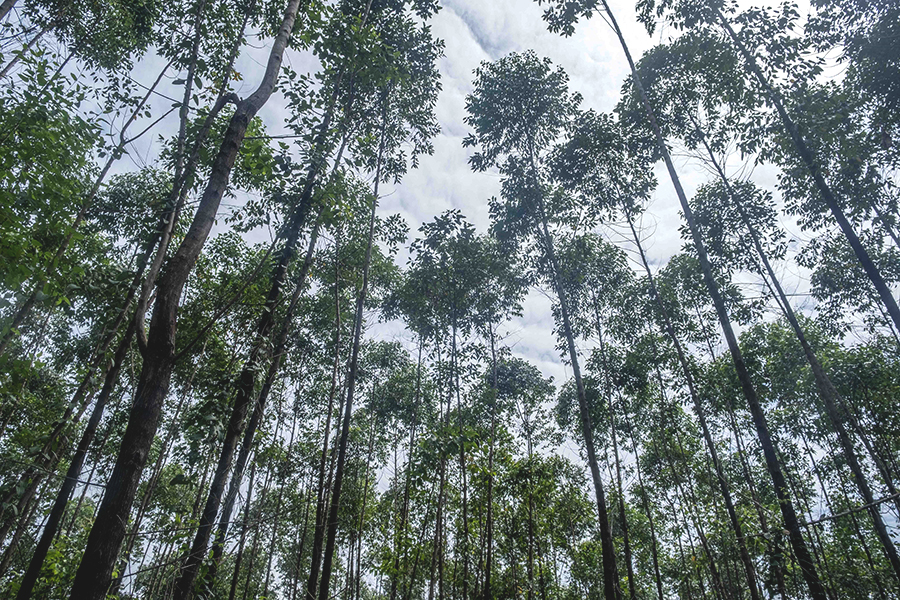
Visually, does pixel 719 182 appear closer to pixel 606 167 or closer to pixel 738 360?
pixel 606 167

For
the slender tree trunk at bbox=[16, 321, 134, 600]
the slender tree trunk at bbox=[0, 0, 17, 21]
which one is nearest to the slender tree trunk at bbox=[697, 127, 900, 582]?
the slender tree trunk at bbox=[16, 321, 134, 600]

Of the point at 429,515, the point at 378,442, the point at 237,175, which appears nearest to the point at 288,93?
the point at 237,175

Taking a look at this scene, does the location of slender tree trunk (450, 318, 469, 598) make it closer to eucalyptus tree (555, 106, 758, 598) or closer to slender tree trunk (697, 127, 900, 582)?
eucalyptus tree (555, 106, 758, 598)

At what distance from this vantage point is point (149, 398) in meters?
1.85

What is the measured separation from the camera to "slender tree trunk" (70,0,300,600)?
62.4 inches

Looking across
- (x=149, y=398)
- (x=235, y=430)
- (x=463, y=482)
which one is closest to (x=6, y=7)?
(x=235, y=430)

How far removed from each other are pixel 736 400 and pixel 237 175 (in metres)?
17.8

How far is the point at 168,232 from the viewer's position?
9.36 ft

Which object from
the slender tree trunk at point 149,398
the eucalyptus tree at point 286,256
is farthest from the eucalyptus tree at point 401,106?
the slender tree trunk at point 149,398

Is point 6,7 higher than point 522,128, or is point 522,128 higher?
point 522,128

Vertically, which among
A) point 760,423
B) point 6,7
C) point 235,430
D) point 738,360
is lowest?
point 235,430

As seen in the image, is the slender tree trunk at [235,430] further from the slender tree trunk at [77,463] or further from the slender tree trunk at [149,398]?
the slender tree trunk at [149,398]

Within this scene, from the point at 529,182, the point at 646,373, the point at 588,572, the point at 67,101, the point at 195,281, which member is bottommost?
the point at 588,572

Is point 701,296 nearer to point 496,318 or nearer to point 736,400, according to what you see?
point 736,400
